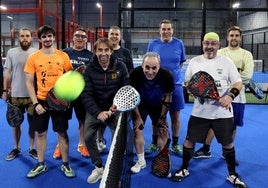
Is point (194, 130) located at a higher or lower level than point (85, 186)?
higher

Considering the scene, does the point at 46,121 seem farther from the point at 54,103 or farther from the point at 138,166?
the point at 138,166

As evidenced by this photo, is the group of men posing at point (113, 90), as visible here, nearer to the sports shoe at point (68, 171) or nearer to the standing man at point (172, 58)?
the sports shoe at point (68, 171)

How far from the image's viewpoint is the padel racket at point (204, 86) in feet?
10.8

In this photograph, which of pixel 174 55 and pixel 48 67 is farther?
pixel 174 55

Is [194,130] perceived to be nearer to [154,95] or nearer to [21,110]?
[154,95]

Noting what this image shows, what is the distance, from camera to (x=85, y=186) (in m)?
3.56

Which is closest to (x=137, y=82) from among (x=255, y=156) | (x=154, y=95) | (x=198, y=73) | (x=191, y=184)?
(x=154, y=95)

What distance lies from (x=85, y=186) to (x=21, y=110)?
60.1 inches

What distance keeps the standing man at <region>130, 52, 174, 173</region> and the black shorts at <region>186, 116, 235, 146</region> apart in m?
→ 0.48

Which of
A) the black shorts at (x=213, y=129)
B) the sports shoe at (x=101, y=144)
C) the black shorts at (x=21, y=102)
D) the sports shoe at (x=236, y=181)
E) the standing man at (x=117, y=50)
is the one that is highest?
the standing man at (x=117, y=50)

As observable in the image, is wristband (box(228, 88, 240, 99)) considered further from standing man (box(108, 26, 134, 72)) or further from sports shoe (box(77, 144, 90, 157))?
sports shoe (box(77, 144, 90, 157))

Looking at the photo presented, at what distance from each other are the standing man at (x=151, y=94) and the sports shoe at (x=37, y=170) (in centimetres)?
112

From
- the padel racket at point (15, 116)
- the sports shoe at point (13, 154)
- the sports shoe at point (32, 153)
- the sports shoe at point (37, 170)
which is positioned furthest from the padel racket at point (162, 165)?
the sports shoe at point (13, 154)

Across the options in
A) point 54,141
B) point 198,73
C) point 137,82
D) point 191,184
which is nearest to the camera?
point 198,73
